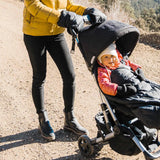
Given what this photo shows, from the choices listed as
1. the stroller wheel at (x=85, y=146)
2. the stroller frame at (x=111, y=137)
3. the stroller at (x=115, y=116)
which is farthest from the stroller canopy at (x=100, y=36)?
the stroller wheel at (x=85, y=146)

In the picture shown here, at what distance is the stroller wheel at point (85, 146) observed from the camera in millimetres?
3053

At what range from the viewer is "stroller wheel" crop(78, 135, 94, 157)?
3.05 meters

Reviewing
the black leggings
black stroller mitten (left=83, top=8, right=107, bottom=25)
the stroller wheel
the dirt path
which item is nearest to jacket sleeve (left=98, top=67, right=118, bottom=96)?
black stroller mitten (left=83, top=8, right=107, bottom=25)

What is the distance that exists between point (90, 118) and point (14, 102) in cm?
133

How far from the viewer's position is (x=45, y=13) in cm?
277

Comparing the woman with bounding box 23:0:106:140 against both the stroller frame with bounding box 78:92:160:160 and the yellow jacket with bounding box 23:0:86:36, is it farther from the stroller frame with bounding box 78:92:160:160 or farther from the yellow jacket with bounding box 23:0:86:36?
the stroller frame with bounding box 78:92:160:160

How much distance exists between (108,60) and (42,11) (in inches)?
34.3

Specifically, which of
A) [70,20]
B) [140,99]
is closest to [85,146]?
[140,99]

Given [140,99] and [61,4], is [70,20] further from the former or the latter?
[140,99]

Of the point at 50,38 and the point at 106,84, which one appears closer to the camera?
the point at 106,84

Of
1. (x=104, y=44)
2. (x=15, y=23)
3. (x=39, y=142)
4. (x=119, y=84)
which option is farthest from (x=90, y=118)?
(x=15, y=23)

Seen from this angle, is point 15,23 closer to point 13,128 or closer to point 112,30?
point 13,128

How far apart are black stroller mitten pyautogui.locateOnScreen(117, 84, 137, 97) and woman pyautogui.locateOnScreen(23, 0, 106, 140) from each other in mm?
760

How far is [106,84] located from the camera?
260cm
